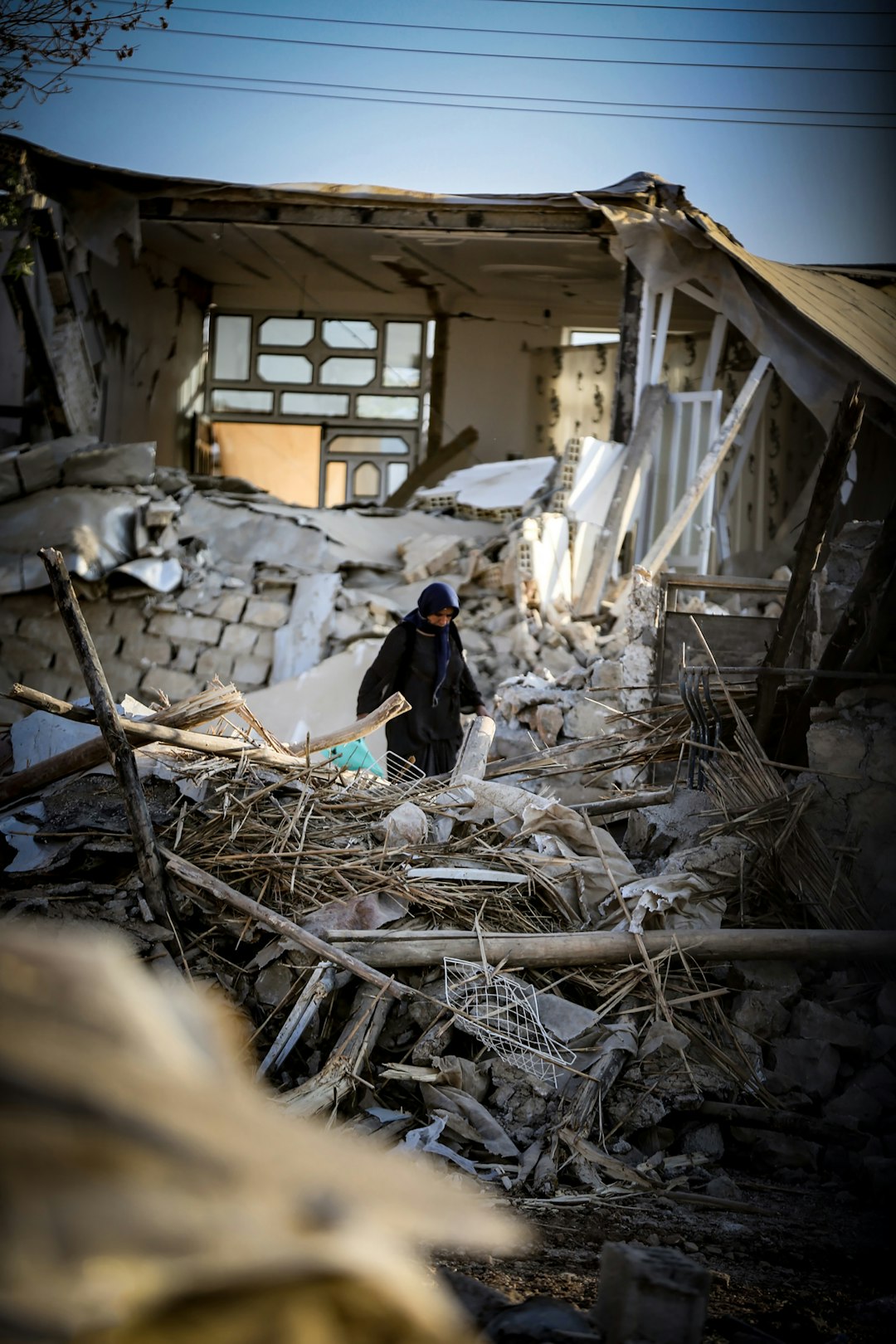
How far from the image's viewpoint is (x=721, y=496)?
13.0 m

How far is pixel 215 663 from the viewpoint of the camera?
1093 centimetres

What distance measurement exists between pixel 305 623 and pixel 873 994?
7424 mm

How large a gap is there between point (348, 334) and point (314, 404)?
1078 millimetres

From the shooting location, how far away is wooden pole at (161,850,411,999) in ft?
12.9

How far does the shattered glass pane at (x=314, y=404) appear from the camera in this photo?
15922 mm

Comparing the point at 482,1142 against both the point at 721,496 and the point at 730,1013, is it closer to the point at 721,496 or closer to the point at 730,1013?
the point at 730,1013

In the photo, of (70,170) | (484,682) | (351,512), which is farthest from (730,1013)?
(70,170)

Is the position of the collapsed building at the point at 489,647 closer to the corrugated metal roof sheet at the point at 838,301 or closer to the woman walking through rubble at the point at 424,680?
the corrugated metal roof sheet at the point at 838,301

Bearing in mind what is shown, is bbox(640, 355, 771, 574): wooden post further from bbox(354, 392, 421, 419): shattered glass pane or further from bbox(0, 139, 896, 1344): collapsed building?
bbox(354, 392, 421, 419): shattered glass pane

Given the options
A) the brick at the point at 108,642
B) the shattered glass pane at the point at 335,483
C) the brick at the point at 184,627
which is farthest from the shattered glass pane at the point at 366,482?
the brick at the point at 108,642

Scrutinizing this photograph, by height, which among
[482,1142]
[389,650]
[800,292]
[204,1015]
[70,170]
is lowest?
[482,1142]

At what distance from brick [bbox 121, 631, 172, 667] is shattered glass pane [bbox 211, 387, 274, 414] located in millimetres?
5945

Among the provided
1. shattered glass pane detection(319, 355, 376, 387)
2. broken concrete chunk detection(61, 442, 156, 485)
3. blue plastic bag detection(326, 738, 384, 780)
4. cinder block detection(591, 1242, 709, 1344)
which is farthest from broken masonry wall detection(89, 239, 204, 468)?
cinder block detection(591, 1242, 709, 1344)

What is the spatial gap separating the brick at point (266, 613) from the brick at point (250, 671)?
0.37 m
